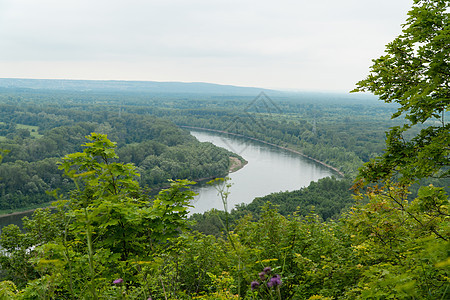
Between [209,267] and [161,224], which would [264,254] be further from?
[161,224]

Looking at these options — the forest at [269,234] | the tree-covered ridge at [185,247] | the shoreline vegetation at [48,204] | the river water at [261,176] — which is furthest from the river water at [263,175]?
the tree-covered ridge at [185,247]

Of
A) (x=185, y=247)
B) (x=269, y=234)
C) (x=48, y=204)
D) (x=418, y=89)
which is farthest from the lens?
(x=48, y=204)

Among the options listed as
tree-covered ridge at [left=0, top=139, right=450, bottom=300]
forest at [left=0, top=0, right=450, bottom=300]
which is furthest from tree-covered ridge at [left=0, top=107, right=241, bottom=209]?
tree-covered ridge at [left=0, top=139, right=450, bottom=300]

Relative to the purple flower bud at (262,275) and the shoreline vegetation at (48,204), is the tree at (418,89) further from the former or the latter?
the shoreline vegetation at (48,204)

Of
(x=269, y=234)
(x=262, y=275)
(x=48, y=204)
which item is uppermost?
(x=262, y=275)

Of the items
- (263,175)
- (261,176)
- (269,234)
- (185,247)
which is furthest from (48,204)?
(185,247)

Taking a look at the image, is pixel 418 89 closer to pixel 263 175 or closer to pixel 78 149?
pixel 263 175
